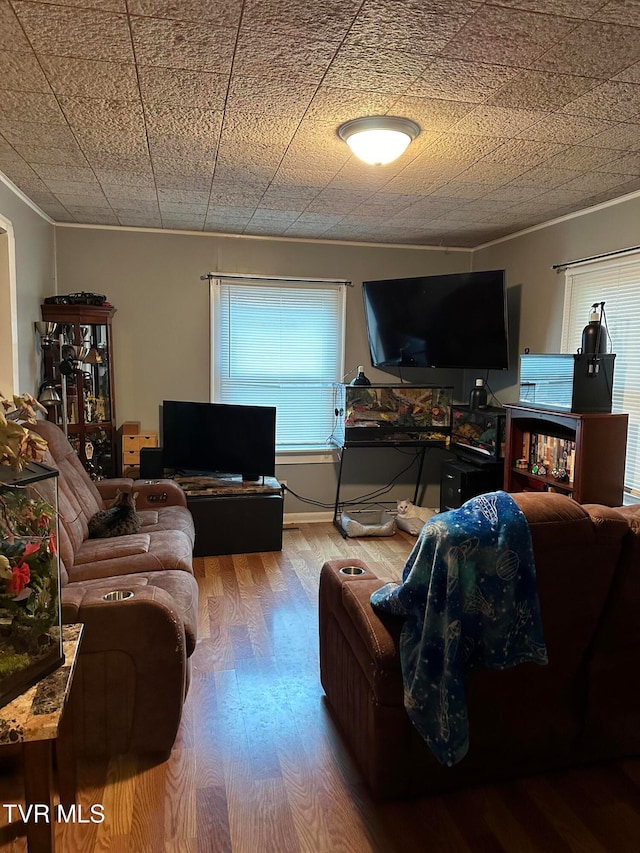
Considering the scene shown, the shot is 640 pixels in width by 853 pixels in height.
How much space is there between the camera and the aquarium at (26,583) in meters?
1.29

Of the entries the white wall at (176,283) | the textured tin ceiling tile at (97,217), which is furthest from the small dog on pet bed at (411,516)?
the textured tin ceiling tile at (97,217)

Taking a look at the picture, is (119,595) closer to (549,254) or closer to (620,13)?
(620,13)

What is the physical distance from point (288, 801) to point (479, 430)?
3.29 metres

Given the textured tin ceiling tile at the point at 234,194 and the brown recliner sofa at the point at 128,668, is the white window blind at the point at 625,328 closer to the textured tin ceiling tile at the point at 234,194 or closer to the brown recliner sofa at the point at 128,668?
the textured tin ceiling tile at the point at 234,194

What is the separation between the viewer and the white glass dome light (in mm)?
2428

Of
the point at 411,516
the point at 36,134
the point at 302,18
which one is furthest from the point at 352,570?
the point at 411,516

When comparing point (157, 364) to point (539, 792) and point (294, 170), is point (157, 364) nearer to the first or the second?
point (294, 170)

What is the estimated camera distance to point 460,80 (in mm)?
2061

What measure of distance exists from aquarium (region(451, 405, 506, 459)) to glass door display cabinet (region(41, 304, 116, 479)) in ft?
9.29

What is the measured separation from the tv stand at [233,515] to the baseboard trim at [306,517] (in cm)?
78

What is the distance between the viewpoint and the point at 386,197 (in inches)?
146

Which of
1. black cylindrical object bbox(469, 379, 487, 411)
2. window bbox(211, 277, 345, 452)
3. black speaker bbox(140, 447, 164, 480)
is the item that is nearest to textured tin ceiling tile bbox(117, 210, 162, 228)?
window bbox(211, 277, 345, 452)

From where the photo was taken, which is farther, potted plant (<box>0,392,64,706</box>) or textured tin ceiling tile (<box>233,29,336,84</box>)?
textured tin ceiling tile (<box>233,29,336,84</box>)

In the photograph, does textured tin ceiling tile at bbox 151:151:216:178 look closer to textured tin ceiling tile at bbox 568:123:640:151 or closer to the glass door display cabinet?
the glass door display cabinet
